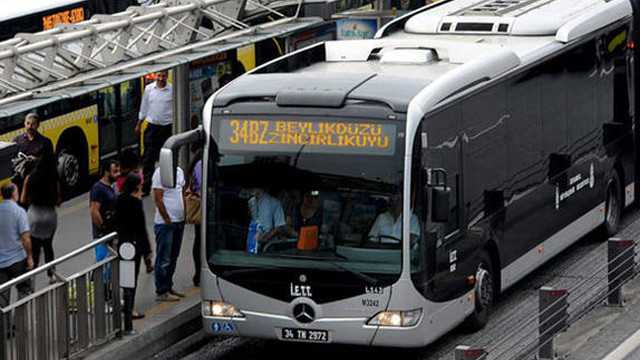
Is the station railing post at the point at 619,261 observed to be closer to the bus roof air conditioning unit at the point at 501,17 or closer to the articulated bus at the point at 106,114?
the bus roof air conditioning unit at the point at 501,17

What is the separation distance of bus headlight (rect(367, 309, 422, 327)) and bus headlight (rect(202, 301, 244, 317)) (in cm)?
127

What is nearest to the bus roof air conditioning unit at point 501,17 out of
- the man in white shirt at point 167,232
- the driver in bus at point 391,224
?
the man in white shirt at point 167,232

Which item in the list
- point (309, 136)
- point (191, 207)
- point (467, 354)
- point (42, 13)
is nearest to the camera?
point (467, 354)

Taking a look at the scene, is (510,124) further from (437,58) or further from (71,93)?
(71,93)

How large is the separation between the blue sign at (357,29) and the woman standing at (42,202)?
27.3 feet

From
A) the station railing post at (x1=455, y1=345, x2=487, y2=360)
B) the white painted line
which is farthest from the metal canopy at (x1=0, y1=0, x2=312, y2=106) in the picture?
the white painted line

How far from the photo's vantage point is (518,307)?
16078mm

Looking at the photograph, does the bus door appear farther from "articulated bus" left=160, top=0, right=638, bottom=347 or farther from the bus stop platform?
the bus stop platform

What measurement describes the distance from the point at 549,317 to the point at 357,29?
10.9 meters

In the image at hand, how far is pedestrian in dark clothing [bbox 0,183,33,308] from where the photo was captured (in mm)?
13867

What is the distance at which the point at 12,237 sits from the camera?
13984 millimetres

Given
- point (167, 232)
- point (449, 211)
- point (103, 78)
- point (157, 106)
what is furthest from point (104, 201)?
point (157, 106)

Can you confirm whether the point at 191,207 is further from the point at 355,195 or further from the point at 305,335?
the point at 355,195

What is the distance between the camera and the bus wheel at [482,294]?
48.8 ft
